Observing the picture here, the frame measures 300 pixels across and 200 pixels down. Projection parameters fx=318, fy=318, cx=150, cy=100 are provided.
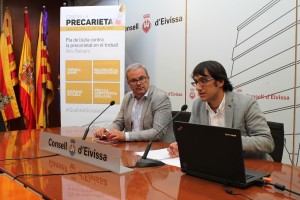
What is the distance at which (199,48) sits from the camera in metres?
3.73

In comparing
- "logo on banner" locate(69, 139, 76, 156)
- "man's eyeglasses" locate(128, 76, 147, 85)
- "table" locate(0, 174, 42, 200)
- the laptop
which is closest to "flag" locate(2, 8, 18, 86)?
"man's eyeglasses" locate(128, 76, 147, 85)

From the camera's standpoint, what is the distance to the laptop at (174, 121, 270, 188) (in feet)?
3.97

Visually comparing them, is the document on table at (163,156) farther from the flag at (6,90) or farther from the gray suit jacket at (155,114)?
the flag at (6,90)

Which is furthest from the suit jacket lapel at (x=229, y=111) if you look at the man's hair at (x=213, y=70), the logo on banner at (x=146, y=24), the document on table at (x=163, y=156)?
the logo on banner at (x=146, y=24)

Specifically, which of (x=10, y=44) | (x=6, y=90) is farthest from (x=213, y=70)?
(x=10, y=44)

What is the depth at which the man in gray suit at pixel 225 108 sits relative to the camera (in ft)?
5.91

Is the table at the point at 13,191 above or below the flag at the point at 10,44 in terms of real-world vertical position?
below

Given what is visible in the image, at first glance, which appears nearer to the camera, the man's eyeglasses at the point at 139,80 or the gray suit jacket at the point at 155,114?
the gray suit jacket at the point at 155,114

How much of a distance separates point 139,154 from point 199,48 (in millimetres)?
2189

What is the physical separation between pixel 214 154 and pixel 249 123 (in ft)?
2.21

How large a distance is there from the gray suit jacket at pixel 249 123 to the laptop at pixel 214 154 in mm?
322

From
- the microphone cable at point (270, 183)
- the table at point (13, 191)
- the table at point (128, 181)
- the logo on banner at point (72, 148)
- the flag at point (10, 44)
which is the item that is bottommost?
the table at point (13, 191)

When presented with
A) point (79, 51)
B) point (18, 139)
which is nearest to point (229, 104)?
point (18, 139)

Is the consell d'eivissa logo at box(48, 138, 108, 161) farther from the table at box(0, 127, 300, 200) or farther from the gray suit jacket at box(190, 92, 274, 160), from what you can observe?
the gray suit jacket at box(190, 92, 274, 160)
